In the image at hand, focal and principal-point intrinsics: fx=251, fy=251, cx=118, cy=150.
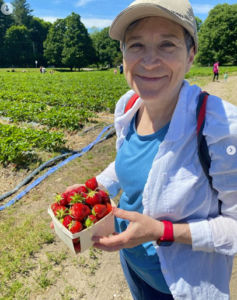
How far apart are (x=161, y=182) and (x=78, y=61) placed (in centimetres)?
6600

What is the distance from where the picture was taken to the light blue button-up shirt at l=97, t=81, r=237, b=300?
45.5 inches

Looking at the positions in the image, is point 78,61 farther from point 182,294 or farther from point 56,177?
point 182,294

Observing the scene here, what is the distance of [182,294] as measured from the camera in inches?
52.2

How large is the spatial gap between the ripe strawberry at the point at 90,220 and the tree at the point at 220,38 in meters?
64.7

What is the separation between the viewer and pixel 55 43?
65.4 meters

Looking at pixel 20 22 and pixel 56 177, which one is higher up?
pixel 20 22

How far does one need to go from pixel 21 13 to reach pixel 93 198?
309 ft

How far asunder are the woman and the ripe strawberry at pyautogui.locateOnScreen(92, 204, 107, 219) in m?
0.18

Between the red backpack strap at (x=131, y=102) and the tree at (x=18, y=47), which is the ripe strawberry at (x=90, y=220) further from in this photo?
the tree at (x=18, y=47)

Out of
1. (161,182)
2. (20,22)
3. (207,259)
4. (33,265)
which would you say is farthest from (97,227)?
(20,22)

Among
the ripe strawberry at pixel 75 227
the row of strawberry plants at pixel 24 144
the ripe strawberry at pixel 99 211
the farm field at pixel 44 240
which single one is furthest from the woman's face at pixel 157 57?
the row of strawberry plants at pixel 24 144

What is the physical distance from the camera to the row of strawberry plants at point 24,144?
5.87 m

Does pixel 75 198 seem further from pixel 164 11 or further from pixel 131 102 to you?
pixel 164 11

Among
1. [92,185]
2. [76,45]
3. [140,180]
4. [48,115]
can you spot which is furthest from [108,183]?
[76,45]
